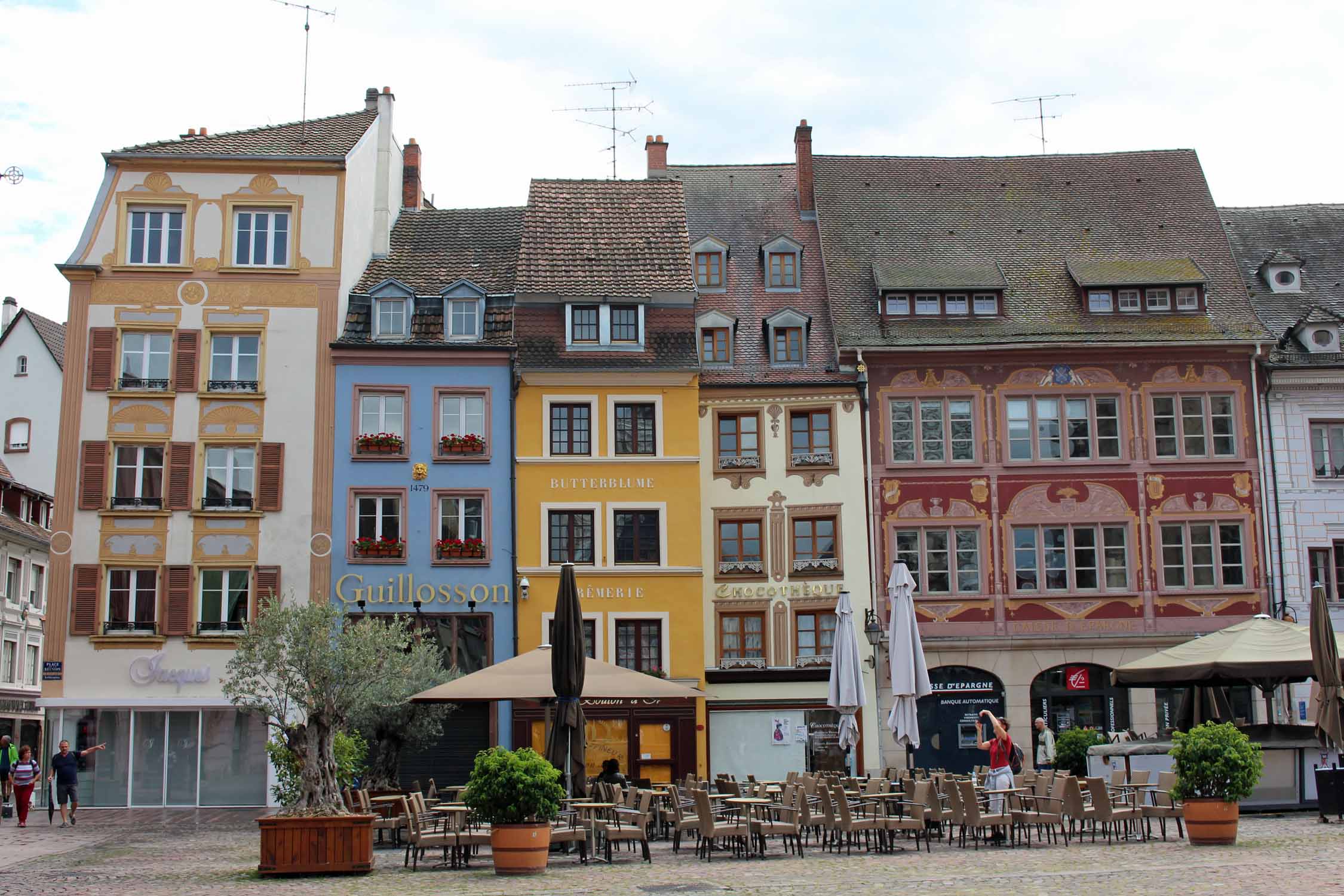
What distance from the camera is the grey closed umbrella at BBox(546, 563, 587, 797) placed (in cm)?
2077

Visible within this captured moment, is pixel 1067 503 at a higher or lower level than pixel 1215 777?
higher

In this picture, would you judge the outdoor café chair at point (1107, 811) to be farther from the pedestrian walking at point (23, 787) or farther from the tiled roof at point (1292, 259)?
the pedestrian walking at point (23, 787)

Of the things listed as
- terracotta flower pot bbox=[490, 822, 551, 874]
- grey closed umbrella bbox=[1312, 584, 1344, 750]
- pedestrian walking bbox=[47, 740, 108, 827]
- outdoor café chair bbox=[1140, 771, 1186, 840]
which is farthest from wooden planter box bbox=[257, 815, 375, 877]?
grey closed umbrella bbox=[1312, 584, 1344, 750]

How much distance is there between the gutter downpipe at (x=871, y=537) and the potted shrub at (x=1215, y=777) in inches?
595

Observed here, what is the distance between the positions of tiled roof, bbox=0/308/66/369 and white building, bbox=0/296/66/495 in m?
0.03

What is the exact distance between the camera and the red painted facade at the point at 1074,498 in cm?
3462

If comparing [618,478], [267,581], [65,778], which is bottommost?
[65,778]

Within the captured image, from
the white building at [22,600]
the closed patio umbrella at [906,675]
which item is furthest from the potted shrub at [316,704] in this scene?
the white building at [22,600]

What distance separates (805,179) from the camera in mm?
40312

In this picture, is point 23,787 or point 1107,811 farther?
point 23,787

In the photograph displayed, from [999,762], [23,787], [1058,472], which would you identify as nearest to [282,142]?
[23,787]

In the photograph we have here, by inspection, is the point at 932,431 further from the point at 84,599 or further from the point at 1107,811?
the point at 84,599

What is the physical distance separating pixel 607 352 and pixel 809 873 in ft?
64.5

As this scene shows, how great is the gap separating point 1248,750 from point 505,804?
8.86 m
